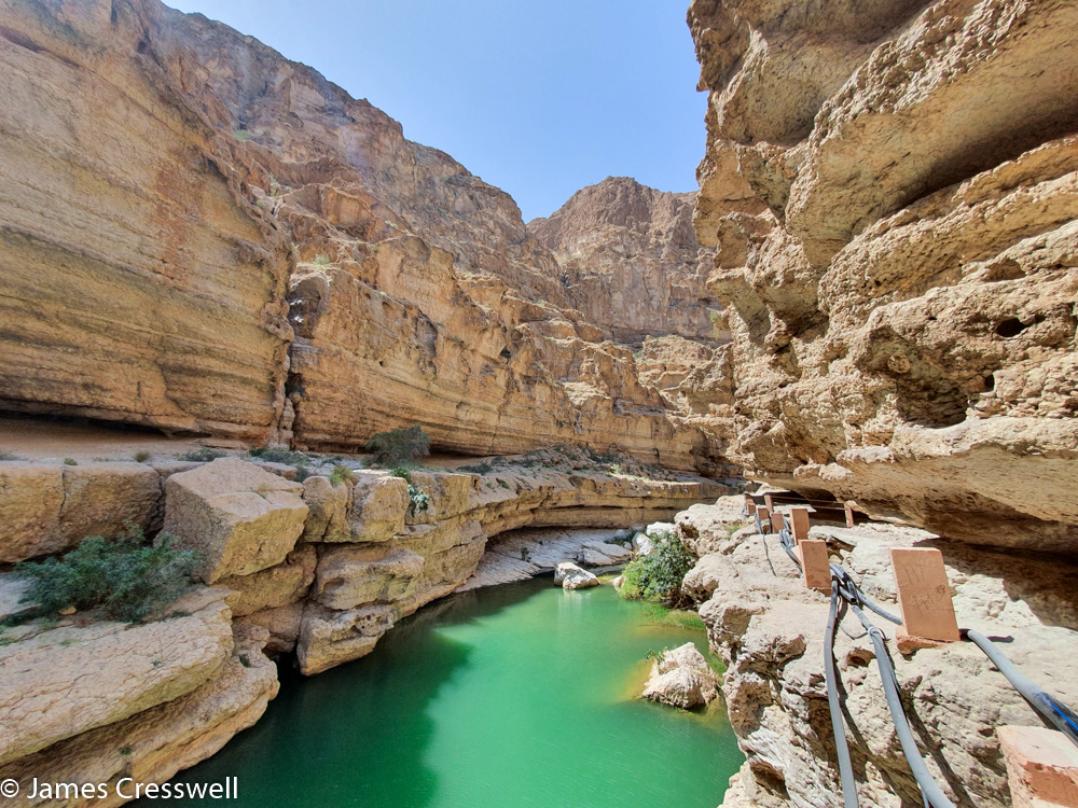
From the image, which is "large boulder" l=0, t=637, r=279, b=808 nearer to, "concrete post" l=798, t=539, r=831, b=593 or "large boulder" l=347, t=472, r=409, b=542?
"large boulder" l=347, t=472, r=409, b=542

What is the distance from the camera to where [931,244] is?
394cm

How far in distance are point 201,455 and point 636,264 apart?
51.5 meters

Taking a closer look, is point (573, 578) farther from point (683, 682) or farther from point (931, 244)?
point (931, 244)

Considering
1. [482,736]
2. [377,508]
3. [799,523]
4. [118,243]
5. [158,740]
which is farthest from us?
[377,508]

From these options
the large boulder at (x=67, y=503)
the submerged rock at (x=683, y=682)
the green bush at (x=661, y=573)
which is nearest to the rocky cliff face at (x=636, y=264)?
the green bush at (x=661, y=573)

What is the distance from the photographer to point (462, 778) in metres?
6.57

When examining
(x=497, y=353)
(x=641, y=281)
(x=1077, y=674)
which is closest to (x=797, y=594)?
(x=1077, y=674)

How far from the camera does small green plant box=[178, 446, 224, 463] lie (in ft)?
31.1

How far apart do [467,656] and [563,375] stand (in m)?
24.1

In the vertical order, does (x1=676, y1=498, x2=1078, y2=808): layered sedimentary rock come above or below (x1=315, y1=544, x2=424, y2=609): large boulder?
above

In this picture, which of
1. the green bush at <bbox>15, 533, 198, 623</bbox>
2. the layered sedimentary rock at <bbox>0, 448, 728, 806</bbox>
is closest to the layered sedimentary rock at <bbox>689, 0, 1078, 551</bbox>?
the layered sedimentary rock at <bbox>0, 448, 728, 806</bbox>

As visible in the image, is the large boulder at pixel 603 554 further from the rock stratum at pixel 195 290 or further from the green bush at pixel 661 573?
the rock stratum at pixel 195 290

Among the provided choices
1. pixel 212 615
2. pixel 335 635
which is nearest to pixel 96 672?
pixel 212 615

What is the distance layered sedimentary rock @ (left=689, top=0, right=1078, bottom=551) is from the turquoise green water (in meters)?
5.23
